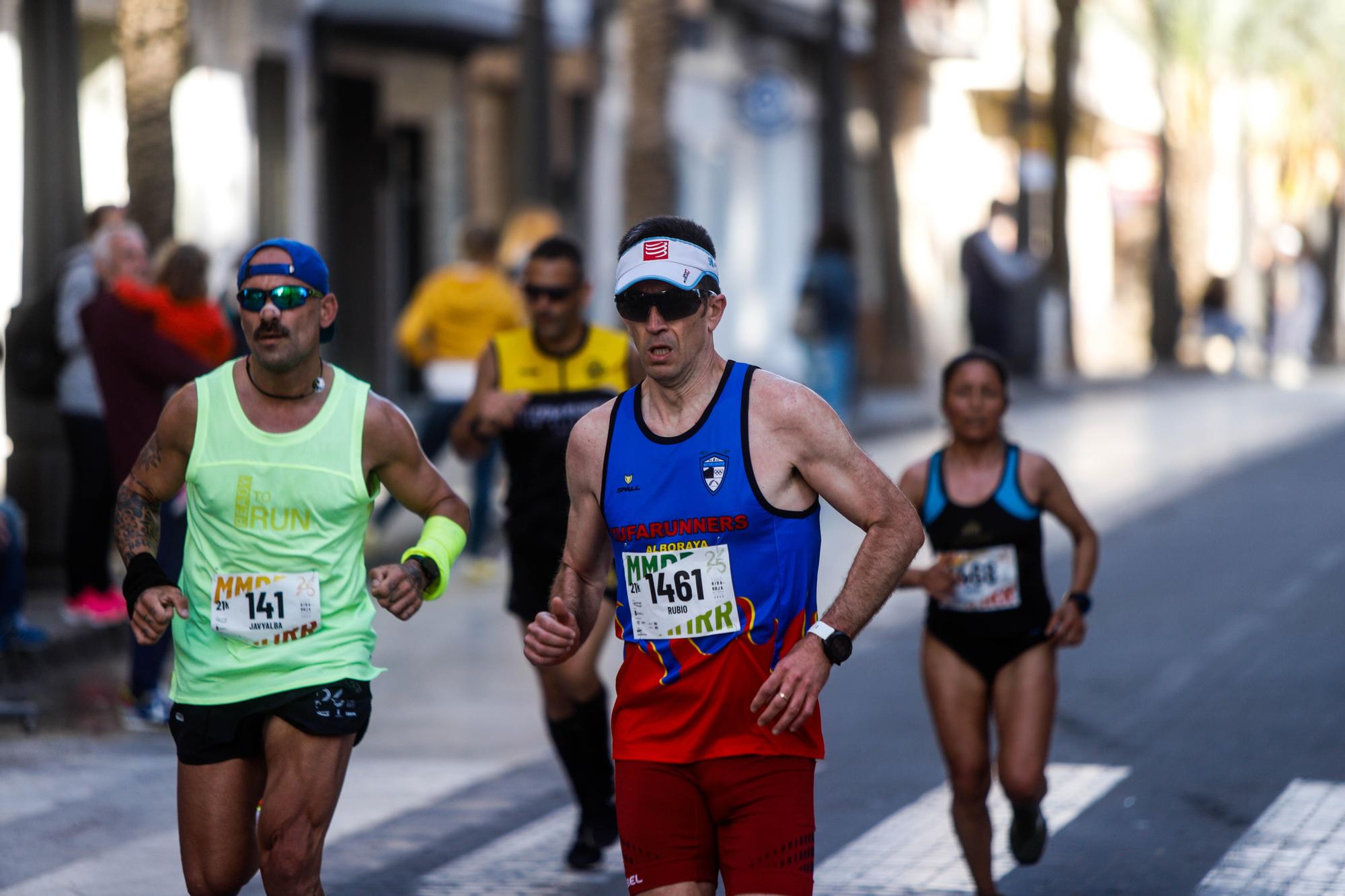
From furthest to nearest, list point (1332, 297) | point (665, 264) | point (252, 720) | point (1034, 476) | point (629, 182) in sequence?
point (1332, 297) → point (629, 182) → point (1034, 476) → point (252, 720) → point (665, 264)

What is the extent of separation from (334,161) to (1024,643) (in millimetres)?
17295

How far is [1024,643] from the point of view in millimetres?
6488

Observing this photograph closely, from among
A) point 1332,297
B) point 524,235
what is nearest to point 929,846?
point 524,235

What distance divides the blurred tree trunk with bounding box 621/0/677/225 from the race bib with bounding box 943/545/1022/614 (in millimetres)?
15766

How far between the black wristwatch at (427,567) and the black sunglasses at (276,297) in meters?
0.63

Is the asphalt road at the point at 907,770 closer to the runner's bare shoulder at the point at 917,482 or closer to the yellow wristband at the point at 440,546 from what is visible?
the runner's bare shoulder at the point at 917,482

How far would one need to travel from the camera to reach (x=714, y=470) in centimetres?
449

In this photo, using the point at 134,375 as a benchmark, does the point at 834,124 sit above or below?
above

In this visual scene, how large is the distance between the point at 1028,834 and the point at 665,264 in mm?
2643

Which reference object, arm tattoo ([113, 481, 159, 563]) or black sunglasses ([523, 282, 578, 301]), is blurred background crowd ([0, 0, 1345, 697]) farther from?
arm tattoo ([113, 481, 159, 563])

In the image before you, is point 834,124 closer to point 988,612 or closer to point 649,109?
point 649,109

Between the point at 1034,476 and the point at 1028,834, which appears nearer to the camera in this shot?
the point at 1028,834

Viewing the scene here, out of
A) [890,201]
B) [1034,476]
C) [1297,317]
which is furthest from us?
[1297,317]

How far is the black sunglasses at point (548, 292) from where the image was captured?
709 cm
